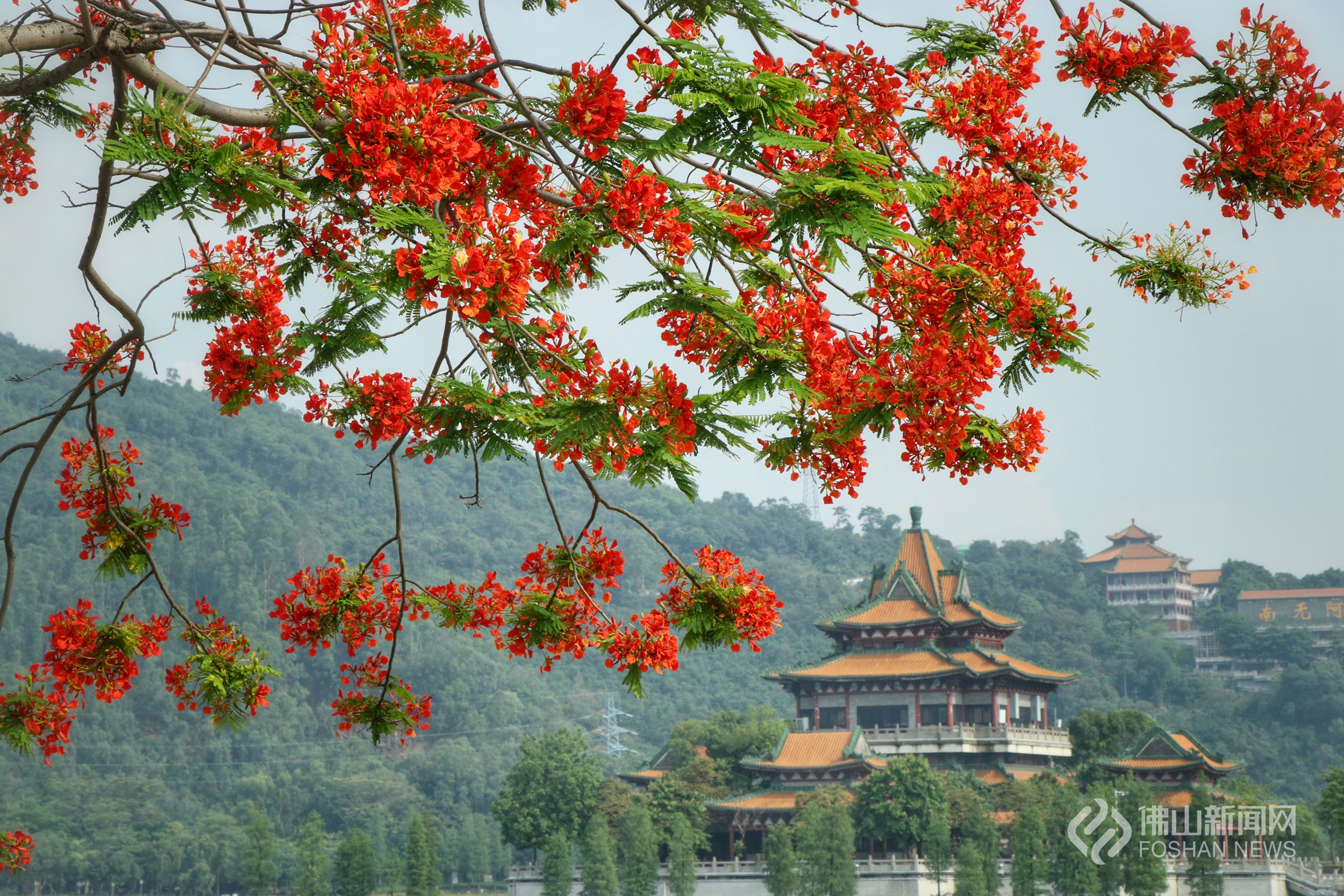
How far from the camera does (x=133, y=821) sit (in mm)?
43406

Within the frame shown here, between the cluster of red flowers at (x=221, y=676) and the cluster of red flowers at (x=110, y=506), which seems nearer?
the cluster of red flowers at (x=221, y=676)

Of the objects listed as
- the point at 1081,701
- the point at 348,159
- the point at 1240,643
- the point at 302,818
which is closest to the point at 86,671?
the point at 348,159

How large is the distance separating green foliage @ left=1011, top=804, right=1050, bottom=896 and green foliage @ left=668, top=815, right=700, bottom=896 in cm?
625

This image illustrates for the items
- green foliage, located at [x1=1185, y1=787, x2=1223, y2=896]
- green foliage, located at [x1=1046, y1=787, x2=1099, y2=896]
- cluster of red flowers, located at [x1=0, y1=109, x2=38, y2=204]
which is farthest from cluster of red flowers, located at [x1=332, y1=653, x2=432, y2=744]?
green foliage, located at [x1=1185, y1=787, x2=1223, y2=896]

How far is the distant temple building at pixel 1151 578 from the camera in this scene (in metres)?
69.4

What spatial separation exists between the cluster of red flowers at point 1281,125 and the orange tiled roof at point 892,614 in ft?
88.9

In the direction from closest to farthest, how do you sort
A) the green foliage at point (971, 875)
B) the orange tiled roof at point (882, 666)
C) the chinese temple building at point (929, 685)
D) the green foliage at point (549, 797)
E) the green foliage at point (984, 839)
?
the green foliage at point (971, 875), the green foliage at point (984, 839), the green foliage at point (549, 797), the chinese temple building at point (929, 685), the orange tiled roof at point (882, 666)

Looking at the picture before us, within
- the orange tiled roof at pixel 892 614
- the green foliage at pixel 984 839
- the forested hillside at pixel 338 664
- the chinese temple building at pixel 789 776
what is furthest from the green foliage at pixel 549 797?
the forested hillside at pixel 338 664

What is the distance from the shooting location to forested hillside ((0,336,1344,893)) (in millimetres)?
44031

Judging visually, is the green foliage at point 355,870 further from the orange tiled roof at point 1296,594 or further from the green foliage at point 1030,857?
the orange tiled roof at point 1296,594

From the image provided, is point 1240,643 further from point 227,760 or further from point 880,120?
point 880,120

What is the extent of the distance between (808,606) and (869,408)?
66261 mm

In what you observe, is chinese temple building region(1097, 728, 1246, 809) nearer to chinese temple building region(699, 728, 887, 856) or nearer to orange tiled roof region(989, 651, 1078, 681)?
orange tiled roof region(989, 651, 1078, 681)

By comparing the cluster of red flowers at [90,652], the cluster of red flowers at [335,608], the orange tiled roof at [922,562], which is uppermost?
the orange tiled roof at [922,562]
